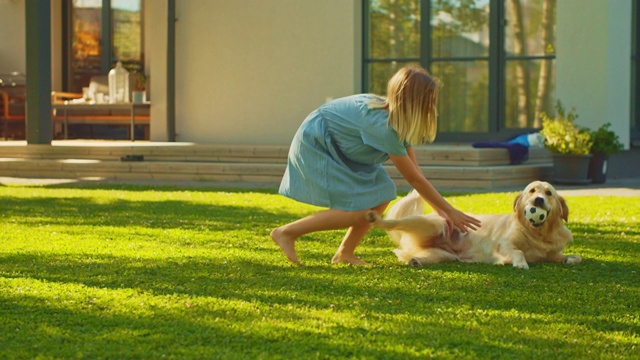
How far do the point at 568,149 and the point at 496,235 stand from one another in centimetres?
732

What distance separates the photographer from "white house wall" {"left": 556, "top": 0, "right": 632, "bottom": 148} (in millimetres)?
14375

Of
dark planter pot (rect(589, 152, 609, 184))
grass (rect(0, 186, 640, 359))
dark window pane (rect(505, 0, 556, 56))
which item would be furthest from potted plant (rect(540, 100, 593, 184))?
grass (rect(0, 186, 640, 359))

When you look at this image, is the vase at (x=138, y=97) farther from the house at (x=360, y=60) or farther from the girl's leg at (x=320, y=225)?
the girl's leg at (x=320, y=225)

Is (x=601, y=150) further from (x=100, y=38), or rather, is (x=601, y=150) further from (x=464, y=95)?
(x=100, y=38)

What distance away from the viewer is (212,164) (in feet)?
46.3

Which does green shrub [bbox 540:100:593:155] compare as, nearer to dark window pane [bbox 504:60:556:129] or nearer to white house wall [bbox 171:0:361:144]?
dark window pane [bbox 504:60:556:129]

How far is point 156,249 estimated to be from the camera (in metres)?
6.79

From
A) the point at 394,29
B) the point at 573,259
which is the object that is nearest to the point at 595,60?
the point at 394,29

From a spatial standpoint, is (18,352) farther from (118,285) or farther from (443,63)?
(443,63)

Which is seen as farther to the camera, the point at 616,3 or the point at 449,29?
the point at 449,29

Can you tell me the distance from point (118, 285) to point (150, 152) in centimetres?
Result: 998

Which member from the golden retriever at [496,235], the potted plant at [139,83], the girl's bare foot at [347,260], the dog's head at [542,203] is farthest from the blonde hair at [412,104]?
the potted plant at [139,83]

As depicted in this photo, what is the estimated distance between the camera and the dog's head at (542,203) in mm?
5805

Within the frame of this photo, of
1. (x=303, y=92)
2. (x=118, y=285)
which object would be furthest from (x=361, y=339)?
(x=303, y=92)
